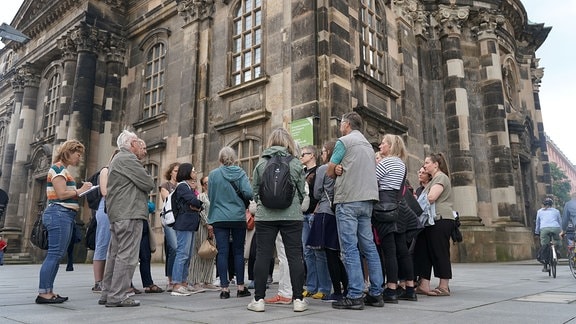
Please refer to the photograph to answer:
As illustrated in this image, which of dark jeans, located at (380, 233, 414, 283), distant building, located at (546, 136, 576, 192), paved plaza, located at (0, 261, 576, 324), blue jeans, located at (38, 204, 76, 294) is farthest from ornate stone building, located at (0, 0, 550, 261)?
distant building, located at (546, 136, 576, 192)

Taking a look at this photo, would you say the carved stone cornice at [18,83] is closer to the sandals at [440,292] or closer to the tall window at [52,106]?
the tall window at [52,106]

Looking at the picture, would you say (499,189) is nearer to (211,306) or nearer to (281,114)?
(281,114)

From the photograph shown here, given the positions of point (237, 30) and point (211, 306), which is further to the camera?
point (237, 30)

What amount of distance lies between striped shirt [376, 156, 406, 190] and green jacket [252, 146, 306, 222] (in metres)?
1.00

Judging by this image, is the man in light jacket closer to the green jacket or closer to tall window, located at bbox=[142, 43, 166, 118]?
the green jacket

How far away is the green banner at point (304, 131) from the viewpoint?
11375 millimetres

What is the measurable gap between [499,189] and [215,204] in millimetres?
15365

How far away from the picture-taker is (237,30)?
1482cm

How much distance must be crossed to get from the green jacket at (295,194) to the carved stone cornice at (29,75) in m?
22.5

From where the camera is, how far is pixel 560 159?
92.4m

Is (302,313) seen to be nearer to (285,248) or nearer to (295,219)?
(285,248)

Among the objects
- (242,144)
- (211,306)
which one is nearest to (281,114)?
(242,144)

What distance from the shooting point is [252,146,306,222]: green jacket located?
4656 millimetres

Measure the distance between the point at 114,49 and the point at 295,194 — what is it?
17257mm
